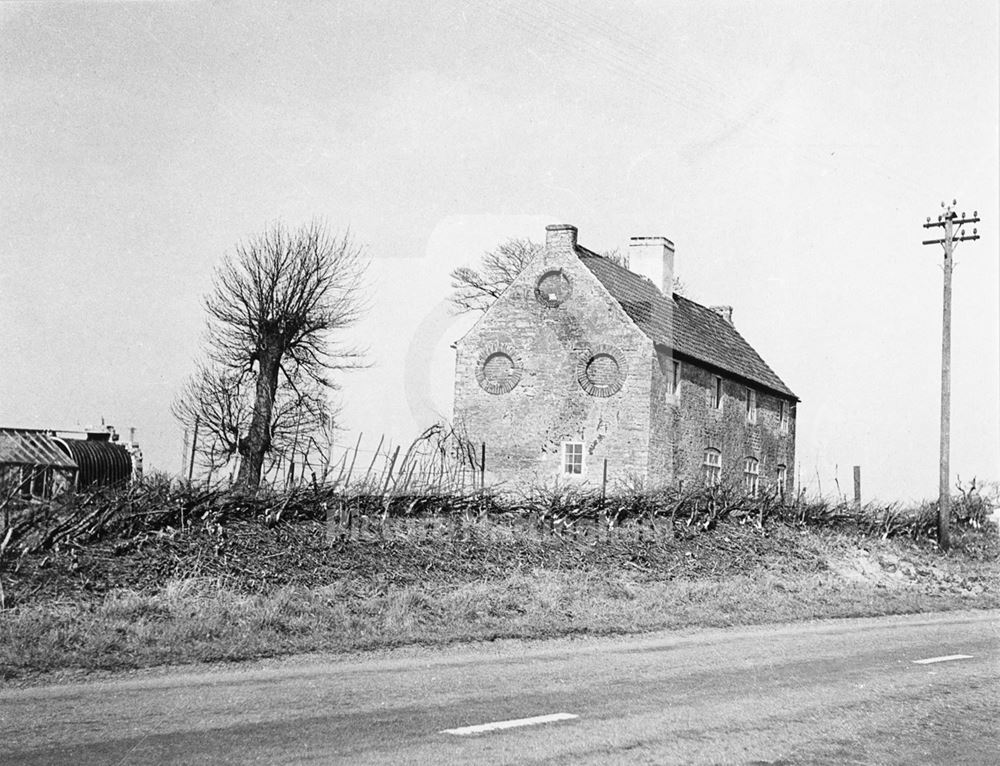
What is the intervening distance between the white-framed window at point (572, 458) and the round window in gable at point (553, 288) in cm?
497

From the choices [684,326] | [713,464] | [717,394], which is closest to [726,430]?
[717,394]

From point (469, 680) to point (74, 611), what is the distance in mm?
5163

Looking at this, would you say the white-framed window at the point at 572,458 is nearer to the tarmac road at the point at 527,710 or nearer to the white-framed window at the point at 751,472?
the white-framed window at the point at 751,472

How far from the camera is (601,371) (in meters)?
37.9

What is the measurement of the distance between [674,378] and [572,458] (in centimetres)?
469

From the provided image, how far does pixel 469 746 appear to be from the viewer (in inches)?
292

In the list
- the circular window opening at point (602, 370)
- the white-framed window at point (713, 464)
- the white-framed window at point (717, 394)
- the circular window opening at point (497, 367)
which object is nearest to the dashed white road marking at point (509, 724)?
the circular window opening at point (602, 370)

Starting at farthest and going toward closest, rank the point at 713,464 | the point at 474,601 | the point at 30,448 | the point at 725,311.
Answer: the point at 725,311 → the point at 713,464 → the point at 30,448 → the point at 474,601

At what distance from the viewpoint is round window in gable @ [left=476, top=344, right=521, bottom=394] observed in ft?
128

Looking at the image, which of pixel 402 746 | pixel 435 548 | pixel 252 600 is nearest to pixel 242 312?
pixel 435 548

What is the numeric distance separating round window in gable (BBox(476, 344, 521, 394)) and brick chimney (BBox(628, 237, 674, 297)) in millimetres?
7458

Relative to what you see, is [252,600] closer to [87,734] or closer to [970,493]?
[87,734]

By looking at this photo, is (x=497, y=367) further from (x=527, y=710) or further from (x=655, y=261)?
(x=527, y=710)

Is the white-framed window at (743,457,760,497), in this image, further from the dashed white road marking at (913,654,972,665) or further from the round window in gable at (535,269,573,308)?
the dashed white road marking at (913,654,972,665)
